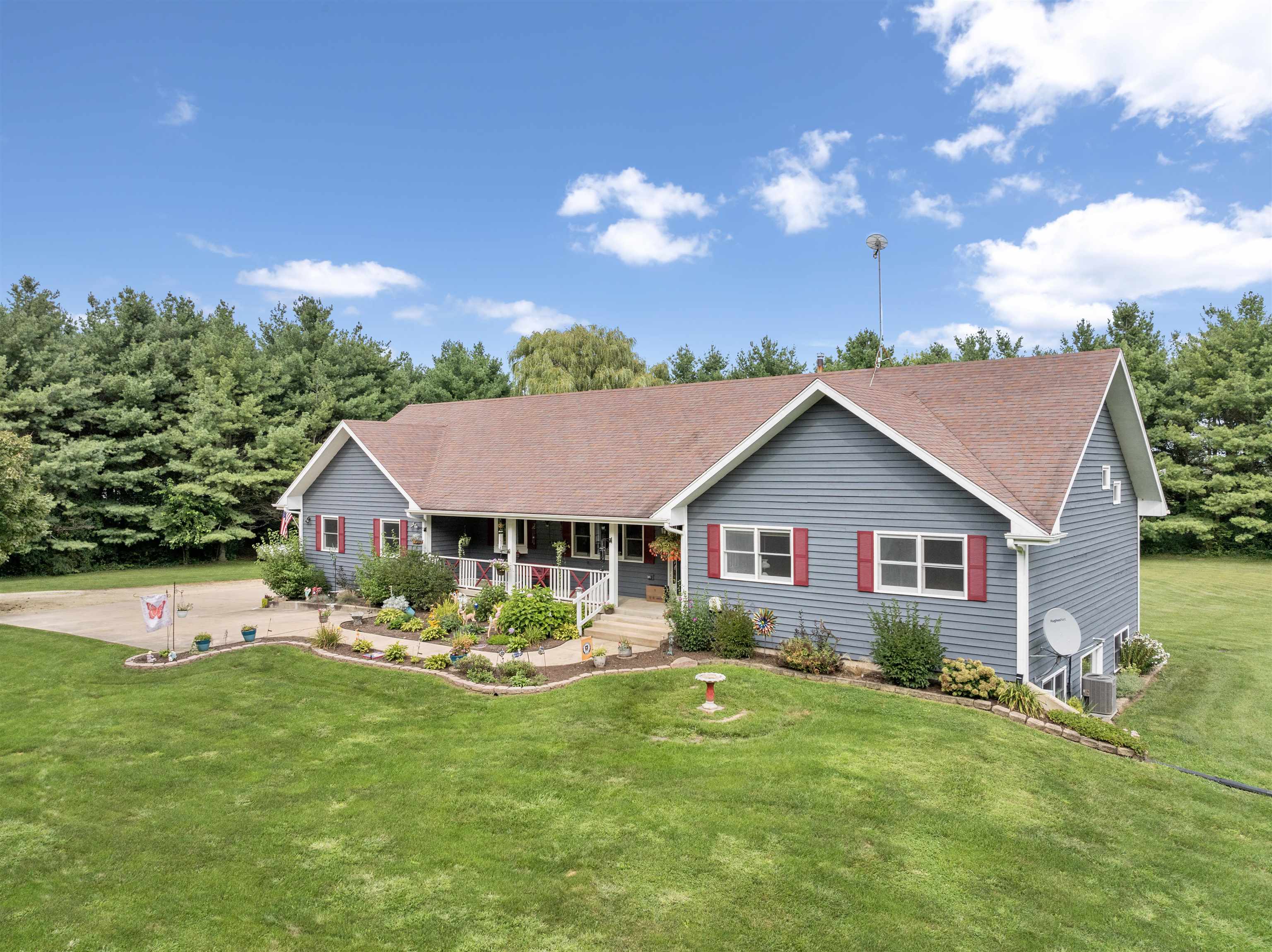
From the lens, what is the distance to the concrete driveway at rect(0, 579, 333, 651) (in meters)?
16.6

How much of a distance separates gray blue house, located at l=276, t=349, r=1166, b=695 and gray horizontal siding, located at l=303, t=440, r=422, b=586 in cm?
9

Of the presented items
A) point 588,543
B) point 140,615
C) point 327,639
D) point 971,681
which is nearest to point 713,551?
point 971,681

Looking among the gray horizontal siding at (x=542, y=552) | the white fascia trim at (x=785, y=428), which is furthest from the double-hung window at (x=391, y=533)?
the white fascia trim at (x=785, y=428)

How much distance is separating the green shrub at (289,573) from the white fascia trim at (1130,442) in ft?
65.0

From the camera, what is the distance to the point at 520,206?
33.9 m

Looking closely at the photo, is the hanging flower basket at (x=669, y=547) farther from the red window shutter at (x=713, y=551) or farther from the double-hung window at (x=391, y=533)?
the double-hung window at (x=391, y=533)

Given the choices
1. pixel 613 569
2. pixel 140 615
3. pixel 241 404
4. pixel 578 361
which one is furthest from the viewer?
pixel 578 361

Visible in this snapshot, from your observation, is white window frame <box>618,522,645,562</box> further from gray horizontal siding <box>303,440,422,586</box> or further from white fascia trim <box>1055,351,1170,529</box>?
white fascia trim <box>1055,351,1170,529</box>

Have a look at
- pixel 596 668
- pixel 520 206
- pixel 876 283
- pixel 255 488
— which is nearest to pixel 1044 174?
pixel 876 283

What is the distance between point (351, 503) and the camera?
2166cm

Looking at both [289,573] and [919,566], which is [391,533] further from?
[919,566]

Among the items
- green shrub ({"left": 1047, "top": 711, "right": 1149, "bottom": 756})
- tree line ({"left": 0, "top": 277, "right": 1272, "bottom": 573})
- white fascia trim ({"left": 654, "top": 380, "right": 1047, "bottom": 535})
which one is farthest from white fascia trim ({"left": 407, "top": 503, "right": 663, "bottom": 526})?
tree line ({"left": 0, "top": 277, "right": 1272, "bottom": 573})

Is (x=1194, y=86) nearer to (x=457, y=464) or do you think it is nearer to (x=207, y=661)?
(x=457, y=464)

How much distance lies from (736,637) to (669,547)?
284 centimetres
